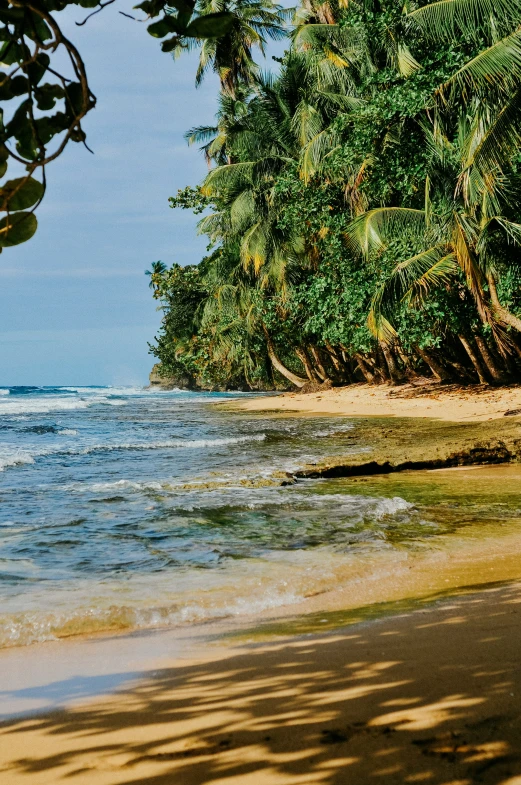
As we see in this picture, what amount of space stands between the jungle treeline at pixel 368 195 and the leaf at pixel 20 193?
38.9 feet

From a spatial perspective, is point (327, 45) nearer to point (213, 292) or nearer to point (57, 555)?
point (213, 292)

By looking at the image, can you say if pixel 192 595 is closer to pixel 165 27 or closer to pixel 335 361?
pixel 165 27

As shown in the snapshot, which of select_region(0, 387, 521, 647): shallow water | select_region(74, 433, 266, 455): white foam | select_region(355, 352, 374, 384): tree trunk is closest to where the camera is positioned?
select_region(0, 387, 521, 647): shallow water

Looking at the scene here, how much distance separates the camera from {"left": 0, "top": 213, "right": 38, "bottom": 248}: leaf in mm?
1740

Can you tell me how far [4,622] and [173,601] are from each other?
2.99 ft

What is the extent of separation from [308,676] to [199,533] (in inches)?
134

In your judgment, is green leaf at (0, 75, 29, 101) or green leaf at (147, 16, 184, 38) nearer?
green leaf at (147, 16, 184, 38)

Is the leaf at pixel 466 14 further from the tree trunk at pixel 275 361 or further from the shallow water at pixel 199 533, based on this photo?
the tree trunk at pixel 275 361

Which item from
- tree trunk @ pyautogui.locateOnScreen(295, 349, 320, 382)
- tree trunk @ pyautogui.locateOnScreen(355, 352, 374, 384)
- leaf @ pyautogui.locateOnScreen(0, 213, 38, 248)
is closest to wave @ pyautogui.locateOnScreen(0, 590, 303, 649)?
leaf @ pyautogui.locateOnScreen(0, 213, 38, 248)

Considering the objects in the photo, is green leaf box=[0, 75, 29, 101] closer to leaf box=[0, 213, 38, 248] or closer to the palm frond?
leaf box=[0, 213, 38, 248]

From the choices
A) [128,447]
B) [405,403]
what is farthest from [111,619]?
[405,403]

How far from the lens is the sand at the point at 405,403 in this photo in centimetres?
1656

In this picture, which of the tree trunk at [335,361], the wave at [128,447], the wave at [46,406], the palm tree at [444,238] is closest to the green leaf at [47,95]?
the wave at [128,447]

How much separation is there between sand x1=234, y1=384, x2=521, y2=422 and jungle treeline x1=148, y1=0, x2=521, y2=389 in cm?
135
